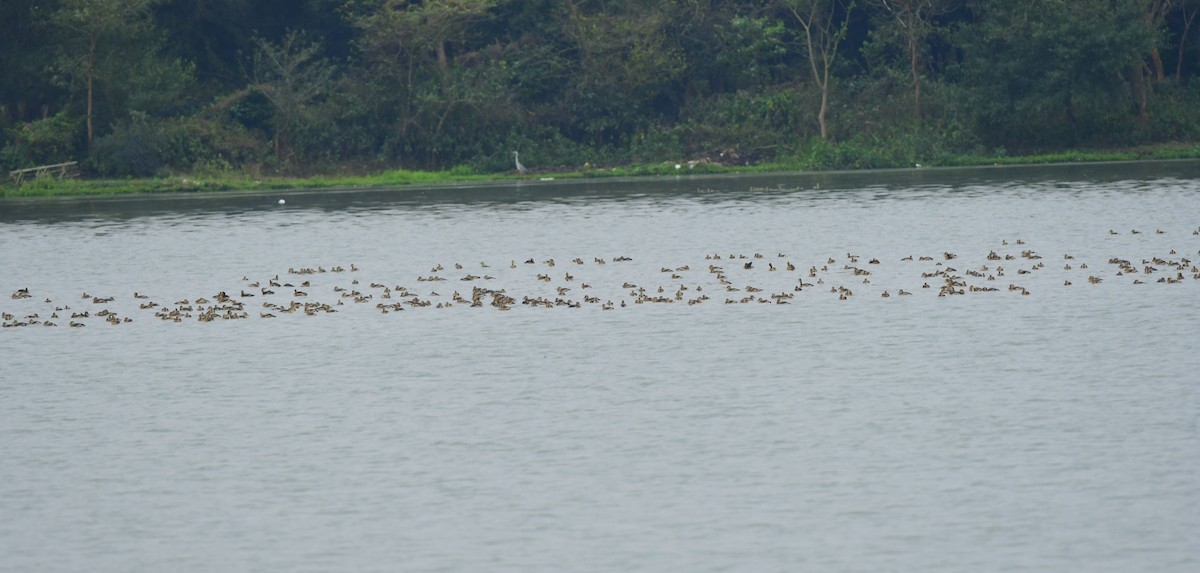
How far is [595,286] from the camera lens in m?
29.5

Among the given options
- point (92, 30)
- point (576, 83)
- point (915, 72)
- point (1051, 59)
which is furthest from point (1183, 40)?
point (92, 30)

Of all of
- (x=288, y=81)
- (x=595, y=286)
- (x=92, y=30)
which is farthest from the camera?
(x=288, y=81)

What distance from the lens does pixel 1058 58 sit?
5797 cm

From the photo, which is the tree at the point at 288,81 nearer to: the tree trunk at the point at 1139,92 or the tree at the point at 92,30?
the tree at the point at 92,30

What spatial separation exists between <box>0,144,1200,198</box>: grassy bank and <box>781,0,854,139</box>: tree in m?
2.95

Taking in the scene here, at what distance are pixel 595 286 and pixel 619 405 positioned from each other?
10847mm

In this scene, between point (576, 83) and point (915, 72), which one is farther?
point (576, 83)

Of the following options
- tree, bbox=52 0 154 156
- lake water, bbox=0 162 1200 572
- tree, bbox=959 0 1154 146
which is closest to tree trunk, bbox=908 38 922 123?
tree, bbox=959 0 1154 146

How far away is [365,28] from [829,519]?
52019mm

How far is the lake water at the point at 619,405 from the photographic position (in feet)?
43.8

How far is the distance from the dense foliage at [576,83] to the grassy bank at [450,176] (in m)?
0.55

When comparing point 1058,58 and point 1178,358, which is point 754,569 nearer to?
point 1178,358

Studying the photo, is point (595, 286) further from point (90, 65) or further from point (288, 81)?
point (90, 65)

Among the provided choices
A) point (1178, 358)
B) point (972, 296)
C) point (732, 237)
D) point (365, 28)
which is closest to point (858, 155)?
point (365, 28)
